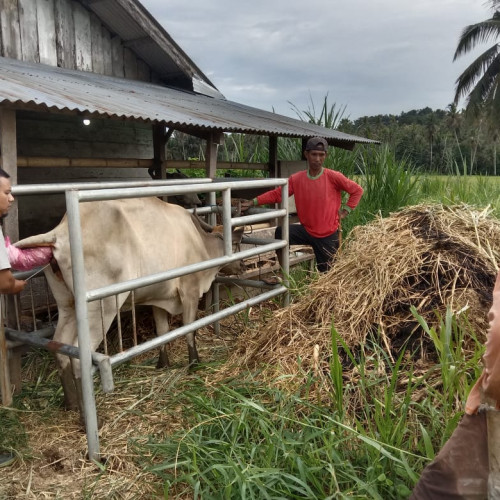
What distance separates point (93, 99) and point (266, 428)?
3320 millimetres

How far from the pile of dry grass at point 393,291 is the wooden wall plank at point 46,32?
5.24 metres

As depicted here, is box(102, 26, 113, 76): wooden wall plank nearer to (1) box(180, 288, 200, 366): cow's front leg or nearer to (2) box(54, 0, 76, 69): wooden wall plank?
(2) box(54, 0, 76, 69): wooden wall plank

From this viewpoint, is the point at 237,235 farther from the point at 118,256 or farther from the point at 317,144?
the point at 317,144

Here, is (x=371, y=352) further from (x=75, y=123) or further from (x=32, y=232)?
(x=75, y=123)

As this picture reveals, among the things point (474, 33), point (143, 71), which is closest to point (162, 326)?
point (143, 71)

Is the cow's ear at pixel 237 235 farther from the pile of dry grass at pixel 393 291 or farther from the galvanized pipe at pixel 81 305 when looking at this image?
the galvanized pipe at pixel 81 305

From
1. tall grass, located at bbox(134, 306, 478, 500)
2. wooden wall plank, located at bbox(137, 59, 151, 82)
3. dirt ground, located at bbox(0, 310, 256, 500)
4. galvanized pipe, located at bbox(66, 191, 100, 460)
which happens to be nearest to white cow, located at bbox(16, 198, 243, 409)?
dirt ground, located at bbox(0, 310, 256, 500)

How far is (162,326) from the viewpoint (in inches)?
160

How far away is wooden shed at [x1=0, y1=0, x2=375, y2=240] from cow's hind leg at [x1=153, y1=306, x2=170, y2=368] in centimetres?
120

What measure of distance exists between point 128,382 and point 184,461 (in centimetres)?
146

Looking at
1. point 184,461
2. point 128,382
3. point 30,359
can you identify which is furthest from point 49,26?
point 184,461

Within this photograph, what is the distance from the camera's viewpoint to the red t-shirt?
5512 millimetres

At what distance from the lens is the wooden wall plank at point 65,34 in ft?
23.3

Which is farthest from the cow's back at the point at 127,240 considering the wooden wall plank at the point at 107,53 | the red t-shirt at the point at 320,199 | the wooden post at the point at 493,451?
the wooden wall plank at the point at 107,53
